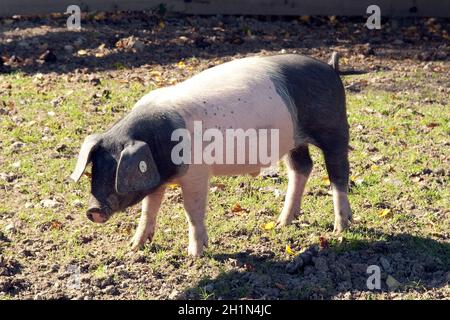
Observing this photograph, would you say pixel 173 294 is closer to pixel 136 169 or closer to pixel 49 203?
pixel 136 169

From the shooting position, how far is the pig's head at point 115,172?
4953mm

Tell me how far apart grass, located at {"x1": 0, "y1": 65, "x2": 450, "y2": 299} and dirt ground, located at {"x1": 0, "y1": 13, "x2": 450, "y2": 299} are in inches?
0.6

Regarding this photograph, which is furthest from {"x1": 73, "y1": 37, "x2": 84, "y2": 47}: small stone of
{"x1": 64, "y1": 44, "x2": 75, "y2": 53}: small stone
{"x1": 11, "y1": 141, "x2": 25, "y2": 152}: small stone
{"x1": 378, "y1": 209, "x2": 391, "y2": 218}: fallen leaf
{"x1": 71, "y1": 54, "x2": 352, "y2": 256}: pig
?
{"x1": 378, "y1": 209, "x2": 391, "y2": 218}: fallen leaf

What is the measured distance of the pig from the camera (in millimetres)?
5062

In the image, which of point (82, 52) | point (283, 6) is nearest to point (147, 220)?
point (82, 52)

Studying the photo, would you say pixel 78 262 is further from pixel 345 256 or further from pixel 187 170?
pixel 345 256

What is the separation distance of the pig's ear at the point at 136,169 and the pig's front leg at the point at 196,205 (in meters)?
0.32

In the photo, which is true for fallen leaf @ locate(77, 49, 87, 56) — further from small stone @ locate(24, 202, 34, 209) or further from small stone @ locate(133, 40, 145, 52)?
small stone @ locate(24, 202, 34, 209)

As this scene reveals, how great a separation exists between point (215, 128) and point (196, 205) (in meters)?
0.50

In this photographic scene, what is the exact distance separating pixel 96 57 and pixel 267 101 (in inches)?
200

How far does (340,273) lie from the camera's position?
17.2ft

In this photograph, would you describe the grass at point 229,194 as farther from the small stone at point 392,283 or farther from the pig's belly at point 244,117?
the pig's belly at point 244,117

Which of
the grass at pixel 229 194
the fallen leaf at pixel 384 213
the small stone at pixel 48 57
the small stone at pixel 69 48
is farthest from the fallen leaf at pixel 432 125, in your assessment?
the small stone at pixel 69 48
